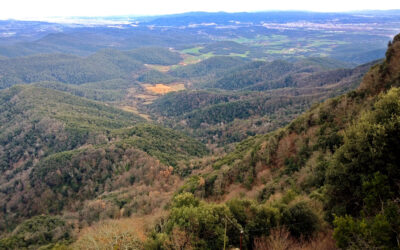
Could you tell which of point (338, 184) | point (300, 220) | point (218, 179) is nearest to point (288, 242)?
point (300, 220)

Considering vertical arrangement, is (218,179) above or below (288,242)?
below

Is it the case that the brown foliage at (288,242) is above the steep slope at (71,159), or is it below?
above

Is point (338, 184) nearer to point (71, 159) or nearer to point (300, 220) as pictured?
point (300, 220)

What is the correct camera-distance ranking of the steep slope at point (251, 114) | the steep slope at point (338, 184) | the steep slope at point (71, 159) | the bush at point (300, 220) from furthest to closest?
the steep slope at point (251, 114)
the steep slope at point (71, 159)
the bush at point (300, 220)
the steep slope at point (338, 184)

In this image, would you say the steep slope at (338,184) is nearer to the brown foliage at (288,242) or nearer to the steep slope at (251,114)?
the brown foliage at (288,242)

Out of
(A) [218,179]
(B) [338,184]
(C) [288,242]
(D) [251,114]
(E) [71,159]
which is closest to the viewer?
(B) [338,184]

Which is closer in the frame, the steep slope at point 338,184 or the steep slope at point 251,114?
the steep slope at point 338,184

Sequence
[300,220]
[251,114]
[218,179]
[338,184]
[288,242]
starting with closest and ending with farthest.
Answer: [338,184], [288,242], [300,220], [218,179], [251,114]

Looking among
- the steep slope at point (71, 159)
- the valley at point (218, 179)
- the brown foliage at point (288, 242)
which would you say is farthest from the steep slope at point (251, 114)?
the brown foliage at point (288, 242)

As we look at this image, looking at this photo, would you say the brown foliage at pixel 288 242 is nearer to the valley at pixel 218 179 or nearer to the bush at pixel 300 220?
the valley at pixel 218 179

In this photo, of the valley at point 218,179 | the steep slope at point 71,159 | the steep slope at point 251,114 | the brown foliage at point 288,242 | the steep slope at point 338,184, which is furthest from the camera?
the steep slope at point 251,114

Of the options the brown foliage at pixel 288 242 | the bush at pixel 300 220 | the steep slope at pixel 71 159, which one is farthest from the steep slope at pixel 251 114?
the brown foliage at pixel 288 242

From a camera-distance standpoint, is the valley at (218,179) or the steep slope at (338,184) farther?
the valley at (218,179)

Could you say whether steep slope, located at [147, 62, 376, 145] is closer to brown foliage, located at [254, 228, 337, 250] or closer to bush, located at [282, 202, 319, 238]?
bush, located at [282, 202, 319, 238]
